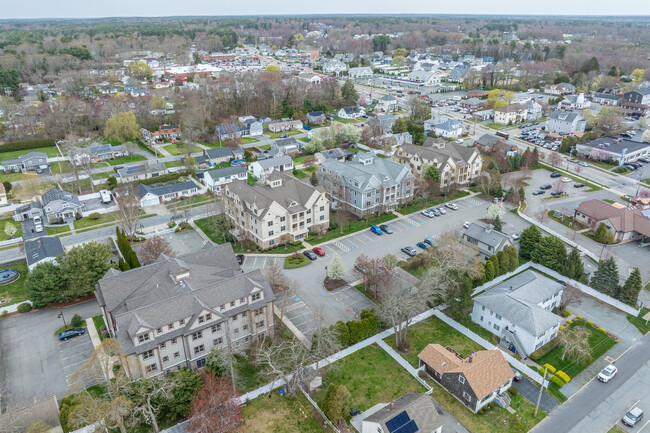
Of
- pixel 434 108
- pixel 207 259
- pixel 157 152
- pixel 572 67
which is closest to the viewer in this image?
pixel 207 259

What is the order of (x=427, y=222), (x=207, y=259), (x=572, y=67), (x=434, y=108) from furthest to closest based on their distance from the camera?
(x=572, y=67), (x=434, y=108), (x=427, y=222), (x=207, y=259)

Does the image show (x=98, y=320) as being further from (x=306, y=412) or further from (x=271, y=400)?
(x=306, y=412)

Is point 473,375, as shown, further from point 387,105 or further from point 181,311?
point 387,105

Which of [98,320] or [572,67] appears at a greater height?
[572,67]

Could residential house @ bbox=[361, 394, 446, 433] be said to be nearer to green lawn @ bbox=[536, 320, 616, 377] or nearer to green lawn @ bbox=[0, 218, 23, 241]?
green lawn @ bbox=[536, 320, 616, 377]

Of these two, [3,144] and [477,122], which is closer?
[3,144]

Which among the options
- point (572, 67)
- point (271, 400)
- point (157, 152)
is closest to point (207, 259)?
point (271, 400)

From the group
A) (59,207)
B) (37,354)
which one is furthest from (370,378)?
(59,207)

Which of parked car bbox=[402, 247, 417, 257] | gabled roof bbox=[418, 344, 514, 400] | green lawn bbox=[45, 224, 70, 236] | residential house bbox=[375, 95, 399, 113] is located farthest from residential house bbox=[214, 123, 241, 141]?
gabled roof bbox=[418, 344, 514, 400]
